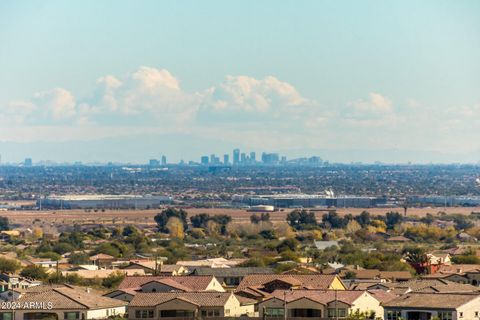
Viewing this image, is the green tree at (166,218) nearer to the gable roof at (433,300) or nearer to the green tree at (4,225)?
the green tree at (4,225)

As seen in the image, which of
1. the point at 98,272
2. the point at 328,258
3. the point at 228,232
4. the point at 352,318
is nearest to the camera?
the point at 352,318

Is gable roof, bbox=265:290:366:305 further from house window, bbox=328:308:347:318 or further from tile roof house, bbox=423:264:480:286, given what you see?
tile roof house, bbox=423:264:480:286

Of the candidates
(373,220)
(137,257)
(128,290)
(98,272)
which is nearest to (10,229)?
(373,220)

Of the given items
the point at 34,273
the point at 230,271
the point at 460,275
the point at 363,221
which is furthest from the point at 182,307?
the point at 363,221

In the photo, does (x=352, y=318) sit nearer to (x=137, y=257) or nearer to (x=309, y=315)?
(x=309, y=315)

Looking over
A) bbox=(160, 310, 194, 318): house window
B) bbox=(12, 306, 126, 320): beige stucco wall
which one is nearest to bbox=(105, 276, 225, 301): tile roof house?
bbox=(12, 306, 126, 320): beige stucco wall

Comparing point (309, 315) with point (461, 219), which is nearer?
point (309, 315)

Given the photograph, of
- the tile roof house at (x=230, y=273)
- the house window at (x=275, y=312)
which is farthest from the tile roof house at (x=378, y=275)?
the house window at (x=275, y=312)
